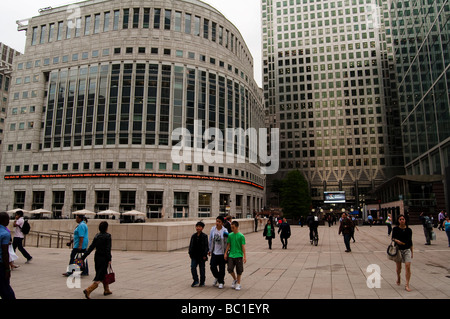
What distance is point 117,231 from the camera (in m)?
18.0

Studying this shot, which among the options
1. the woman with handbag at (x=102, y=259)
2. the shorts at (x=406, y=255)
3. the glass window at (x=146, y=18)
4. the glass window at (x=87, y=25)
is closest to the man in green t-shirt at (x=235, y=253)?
the woman with handbag at (x=102, y=259)

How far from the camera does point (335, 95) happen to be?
96.6 m

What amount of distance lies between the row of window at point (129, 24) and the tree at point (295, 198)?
36.2 m

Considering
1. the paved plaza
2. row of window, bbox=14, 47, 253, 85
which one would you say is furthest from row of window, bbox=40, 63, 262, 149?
the paved plaza

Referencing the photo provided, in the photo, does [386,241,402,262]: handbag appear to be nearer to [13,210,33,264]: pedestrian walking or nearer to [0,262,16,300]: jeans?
[0,262,16,300]: jeans

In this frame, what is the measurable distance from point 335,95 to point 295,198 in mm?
43459

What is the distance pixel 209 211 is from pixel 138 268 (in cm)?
4513

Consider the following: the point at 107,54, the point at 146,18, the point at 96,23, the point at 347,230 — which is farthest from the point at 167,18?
the point at 347,230

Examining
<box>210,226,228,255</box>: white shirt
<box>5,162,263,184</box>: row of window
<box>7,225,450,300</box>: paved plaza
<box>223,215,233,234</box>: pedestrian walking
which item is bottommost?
<box>7,225,450,300</box>: paved plaza

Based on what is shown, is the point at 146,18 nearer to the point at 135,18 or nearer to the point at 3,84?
the point at 135,18

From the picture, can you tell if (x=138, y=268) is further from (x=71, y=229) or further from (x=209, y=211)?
(x=209, y=211)

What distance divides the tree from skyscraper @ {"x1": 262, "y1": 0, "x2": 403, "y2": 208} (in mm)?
21924

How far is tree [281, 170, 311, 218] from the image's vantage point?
69.9 m
